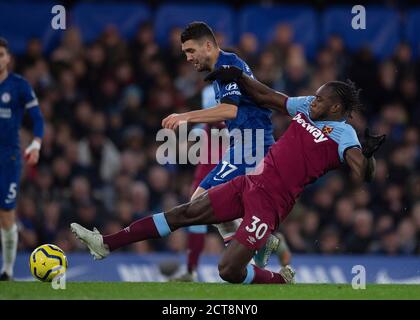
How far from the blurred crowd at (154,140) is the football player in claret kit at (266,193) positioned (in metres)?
4.58

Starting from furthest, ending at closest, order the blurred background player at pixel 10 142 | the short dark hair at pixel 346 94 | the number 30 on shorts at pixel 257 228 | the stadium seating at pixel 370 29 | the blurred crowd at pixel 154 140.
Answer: the stadium seating at pixel 370 29
the blurred crowd at pixel 154 140
the blurred background player at pixel 10 142
the short dark hair at pixel 346 94
the number 30 on shorts at pixel 257 228

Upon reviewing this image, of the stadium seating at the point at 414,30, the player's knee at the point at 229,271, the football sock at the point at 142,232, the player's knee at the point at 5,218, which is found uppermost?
the stadium seating at the point at 414,30

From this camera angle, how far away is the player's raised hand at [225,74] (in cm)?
859

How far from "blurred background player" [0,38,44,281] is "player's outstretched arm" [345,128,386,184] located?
3.34m

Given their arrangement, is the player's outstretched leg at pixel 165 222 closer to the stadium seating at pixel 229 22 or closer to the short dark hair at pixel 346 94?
the short dark hair at pixel 346 94

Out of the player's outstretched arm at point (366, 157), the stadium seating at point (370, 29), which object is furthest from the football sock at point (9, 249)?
the stadium seating at point (370, 29)

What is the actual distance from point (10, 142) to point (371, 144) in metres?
3.87

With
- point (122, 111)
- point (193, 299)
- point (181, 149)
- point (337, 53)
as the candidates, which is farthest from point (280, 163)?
point (337, 53)

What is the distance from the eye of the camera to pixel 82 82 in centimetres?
1433

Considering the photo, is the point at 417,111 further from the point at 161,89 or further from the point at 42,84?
the point at 42,84

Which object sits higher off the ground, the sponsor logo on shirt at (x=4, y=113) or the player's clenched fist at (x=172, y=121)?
the player's clenched fist at (x=172, y=121)

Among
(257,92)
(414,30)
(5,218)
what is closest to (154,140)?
(5,218)

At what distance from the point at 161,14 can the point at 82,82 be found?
1.88 m

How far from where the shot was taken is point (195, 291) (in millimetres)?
7848
